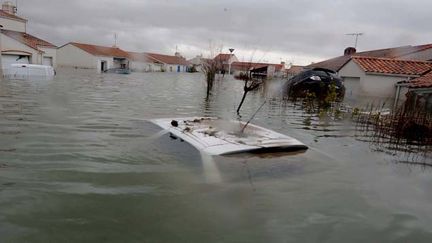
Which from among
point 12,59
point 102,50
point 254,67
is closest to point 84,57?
point 102,50

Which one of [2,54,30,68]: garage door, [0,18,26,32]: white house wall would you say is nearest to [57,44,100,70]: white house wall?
[0,18,26,32]: white house wall

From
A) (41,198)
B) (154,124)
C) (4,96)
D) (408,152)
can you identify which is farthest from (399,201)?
(4,96)

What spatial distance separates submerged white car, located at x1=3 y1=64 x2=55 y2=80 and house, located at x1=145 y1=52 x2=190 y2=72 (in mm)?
45085

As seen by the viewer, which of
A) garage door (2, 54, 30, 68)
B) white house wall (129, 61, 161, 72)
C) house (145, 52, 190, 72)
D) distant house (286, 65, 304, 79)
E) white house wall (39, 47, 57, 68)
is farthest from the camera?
house (145, 52, 190, 72)

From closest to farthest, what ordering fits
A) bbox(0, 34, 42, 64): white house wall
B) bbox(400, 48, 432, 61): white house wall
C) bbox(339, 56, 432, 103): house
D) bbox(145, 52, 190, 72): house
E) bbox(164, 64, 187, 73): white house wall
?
bbox(339, 56, 432, 103): house < bbox(400, 48, 432, 61): white house wall < bbox(0, 34, 42, 64): white house wall < bbox(145, 52, 190, 72): house < bbox(164, 64, 187, 73): white house wall

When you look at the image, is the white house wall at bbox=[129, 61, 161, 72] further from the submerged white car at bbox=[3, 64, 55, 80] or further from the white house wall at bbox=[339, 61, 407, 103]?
the white house wall at bbox=[339, 61, 407, 103]

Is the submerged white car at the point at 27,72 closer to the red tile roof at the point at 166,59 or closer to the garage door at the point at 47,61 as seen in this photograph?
the garage door at the point at 47,61

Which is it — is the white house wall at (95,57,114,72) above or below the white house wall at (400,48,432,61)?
below

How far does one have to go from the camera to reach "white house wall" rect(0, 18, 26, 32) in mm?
36531

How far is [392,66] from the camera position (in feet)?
68.7

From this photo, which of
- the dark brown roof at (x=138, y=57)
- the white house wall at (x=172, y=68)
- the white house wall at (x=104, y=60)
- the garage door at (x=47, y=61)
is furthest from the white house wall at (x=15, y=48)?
the white house wall at (x=172, y=68)

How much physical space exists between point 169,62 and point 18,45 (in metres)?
44.0

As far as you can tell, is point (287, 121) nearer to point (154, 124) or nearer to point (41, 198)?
point (154, 124)

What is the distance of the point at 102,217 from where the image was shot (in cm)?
397
